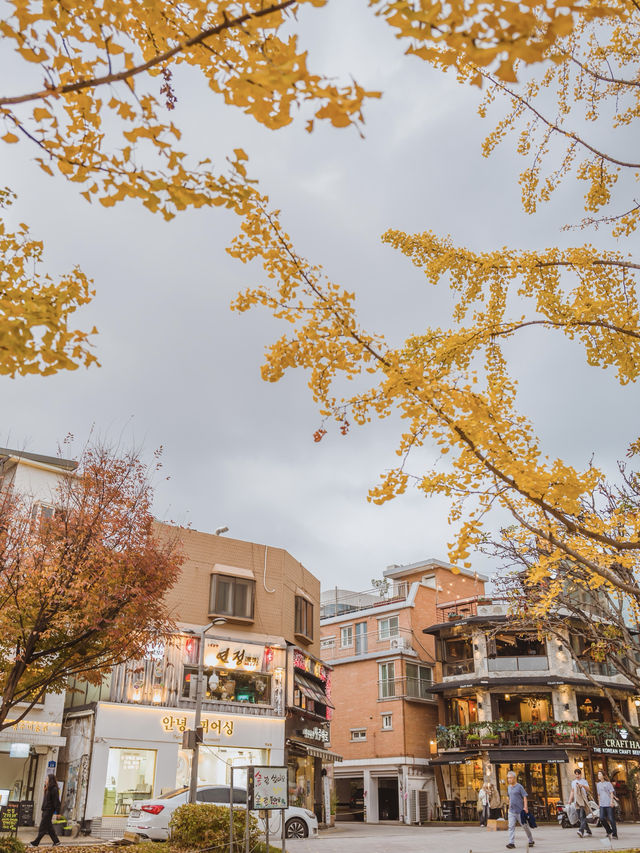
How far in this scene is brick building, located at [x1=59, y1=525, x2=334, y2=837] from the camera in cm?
2256

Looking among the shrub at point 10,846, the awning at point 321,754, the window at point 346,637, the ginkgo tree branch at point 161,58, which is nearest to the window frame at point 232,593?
the awning at point 321,754

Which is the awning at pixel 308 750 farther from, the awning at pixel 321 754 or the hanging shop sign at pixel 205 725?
the hanging shop sign at pixel 205 725

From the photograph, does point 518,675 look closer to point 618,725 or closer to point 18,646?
point 618,725

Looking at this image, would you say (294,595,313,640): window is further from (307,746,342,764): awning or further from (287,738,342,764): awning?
(307,746,342,764): awning

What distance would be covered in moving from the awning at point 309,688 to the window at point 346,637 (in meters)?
9.81

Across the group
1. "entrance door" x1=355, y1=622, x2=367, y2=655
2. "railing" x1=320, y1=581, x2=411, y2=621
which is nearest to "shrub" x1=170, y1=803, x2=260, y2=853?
"entrance door" x1=355, y1=622, x2=367, y2=655

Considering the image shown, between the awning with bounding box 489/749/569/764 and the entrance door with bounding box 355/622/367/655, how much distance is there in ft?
31.4

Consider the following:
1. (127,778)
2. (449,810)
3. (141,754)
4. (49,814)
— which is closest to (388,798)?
(449,810)

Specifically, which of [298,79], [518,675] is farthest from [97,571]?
[518,675]

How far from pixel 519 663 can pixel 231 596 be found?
16.9 m

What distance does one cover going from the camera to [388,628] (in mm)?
39344

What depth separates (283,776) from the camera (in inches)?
437

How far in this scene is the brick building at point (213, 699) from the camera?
22.6 m

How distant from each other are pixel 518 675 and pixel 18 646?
28.8m
